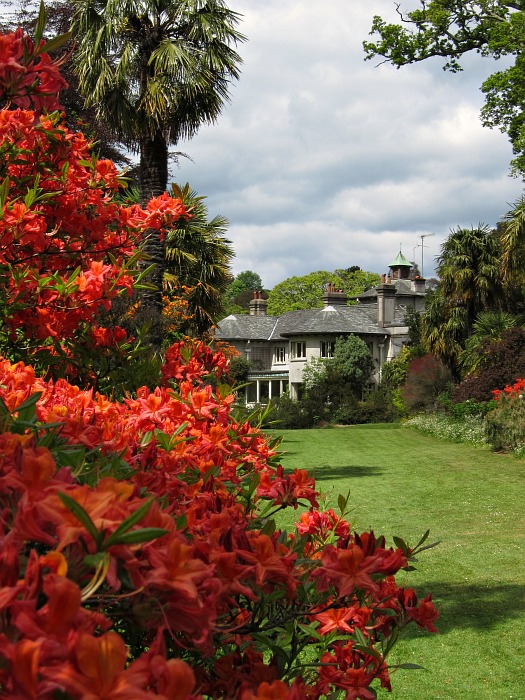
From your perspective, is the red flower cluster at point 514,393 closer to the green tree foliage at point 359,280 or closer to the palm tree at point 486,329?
the palm tree at point 486,329

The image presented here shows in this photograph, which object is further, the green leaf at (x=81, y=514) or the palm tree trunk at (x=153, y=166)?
the palm tree trunk at (x=153, y=166)

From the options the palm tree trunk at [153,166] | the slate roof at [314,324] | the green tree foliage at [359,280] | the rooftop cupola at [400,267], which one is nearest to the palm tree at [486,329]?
the palm tree trunk at [153,166]

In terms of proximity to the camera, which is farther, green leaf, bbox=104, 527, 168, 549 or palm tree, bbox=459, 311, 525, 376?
palm tree, bbox=459, 311, 525, 376

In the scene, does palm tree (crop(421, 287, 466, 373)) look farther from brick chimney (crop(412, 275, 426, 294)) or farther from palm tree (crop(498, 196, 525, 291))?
brick chimney (crop(412, 275, 426, 294))

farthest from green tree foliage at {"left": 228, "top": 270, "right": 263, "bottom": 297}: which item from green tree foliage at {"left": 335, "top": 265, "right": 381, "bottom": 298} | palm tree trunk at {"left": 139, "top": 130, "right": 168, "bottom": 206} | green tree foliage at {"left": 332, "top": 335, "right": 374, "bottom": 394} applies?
palm tree trunk at {"left": 139, "top": 130, "right": 168, "bottom": 206}

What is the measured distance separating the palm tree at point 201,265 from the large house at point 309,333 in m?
24.6

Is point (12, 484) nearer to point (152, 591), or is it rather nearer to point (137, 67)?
point (152, 591)

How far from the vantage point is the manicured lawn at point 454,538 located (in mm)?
5859

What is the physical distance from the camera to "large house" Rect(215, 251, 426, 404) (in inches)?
1944

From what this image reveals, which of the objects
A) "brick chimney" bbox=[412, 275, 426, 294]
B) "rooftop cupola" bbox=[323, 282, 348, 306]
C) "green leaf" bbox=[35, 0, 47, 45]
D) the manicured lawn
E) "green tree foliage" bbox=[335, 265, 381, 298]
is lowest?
the manicured lawn

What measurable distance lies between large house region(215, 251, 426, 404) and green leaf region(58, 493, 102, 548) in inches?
1740

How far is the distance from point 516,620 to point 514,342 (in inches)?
727

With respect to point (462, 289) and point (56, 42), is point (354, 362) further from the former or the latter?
point (56, 42)

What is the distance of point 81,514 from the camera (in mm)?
1012
